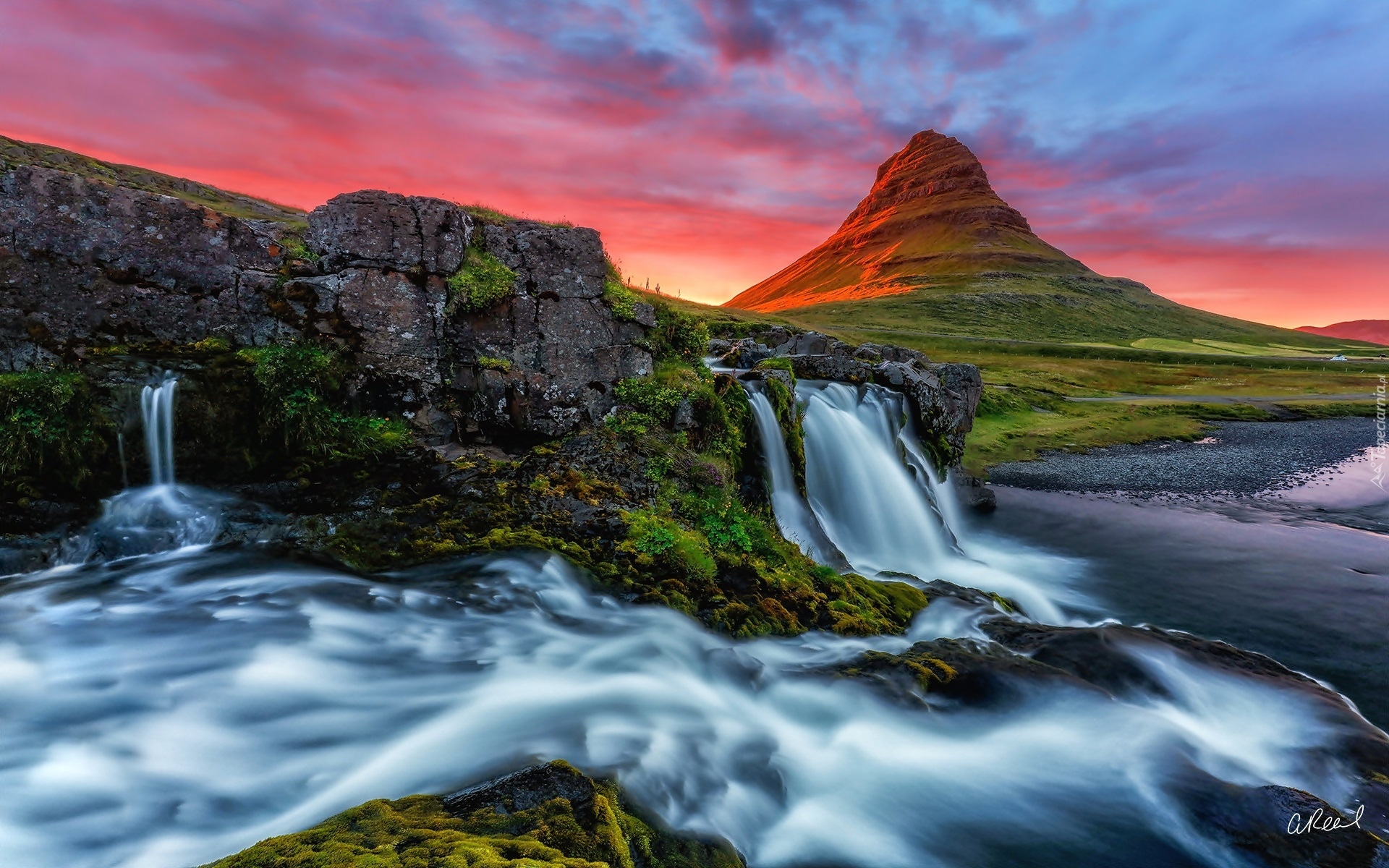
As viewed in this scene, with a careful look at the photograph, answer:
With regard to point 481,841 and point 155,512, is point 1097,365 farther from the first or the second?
point 155,512

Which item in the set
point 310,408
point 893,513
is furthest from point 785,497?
point 310,408

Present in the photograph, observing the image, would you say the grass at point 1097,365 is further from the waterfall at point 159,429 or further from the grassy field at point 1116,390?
the waterfall at point 159,429

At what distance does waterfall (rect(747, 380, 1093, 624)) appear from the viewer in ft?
43.3

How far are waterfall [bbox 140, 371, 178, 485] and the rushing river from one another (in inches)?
9.4

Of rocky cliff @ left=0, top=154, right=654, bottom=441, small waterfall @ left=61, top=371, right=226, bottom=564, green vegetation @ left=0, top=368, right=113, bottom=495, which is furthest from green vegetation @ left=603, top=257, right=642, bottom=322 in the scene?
green vegetation @ left=0, top=368, right=113, bottom=495

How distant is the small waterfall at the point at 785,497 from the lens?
39.7 ft

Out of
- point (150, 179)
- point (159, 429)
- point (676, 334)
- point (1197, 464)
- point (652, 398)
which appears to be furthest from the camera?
point (1197, 464)

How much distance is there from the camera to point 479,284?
1116cm

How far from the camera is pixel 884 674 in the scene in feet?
25.1

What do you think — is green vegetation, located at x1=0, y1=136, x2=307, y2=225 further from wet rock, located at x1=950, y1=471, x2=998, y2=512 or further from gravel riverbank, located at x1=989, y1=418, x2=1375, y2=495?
gravel riverbank, located at x1=989, y1=418, x2=1375, y2=495

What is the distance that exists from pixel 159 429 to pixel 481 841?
31.7 feet

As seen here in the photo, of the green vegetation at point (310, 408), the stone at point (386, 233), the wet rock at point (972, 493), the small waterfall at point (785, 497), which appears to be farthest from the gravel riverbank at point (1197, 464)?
the green vegetation at point (310, 408)

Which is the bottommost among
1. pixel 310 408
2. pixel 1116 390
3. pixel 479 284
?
pixel 310 408

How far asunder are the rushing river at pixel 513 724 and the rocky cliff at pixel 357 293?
314cm
